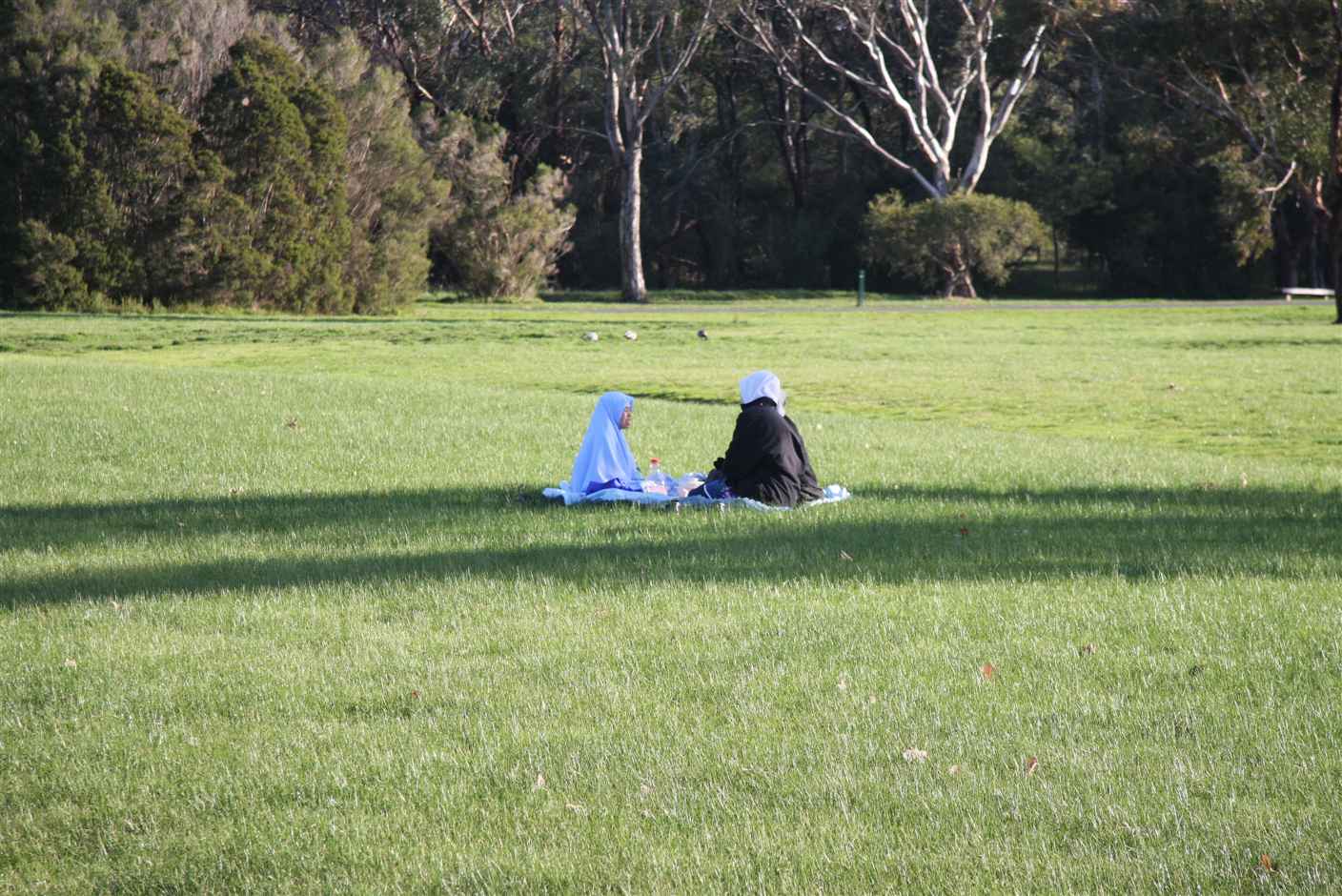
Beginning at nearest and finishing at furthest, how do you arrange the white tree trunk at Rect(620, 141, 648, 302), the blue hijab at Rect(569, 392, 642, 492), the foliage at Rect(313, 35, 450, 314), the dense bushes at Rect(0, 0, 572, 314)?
the blue hijab at Rect(569, 392, 642, 492) → the dense bushes at Rect(0, 0, 572, 314) → the foliage at Rect(313, 35, 450, 314) → the white tree trunk at Rect(620, 141, 648, 302)

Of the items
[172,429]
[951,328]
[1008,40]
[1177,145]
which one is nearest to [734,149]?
[1008,40]

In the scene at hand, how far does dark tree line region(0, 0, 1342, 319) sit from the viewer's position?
3931 centimetres

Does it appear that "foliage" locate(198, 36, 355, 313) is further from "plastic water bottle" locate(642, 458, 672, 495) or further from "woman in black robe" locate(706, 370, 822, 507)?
"woman in black robe" locate(706, 370, 822, 507)

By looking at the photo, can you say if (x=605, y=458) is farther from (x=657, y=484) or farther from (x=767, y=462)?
(x=767, y=462)

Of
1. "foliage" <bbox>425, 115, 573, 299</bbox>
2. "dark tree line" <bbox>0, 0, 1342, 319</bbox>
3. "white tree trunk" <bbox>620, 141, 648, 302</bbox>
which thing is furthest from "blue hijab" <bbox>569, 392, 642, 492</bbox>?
"white tree trunk" <bbox>620, 141, 648, 302</bbox>

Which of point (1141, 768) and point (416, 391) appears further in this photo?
point (416, 391)

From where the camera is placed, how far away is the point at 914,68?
5359cm

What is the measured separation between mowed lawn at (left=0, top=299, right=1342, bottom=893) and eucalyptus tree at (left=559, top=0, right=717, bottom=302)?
40198 mm

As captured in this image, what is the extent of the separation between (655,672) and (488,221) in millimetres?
46380

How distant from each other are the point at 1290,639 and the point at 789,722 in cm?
255

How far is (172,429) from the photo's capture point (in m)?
15.1

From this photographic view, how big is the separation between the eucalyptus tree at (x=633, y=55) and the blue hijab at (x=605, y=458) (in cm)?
4261

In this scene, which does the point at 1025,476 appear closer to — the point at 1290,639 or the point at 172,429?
the point at 1290,639

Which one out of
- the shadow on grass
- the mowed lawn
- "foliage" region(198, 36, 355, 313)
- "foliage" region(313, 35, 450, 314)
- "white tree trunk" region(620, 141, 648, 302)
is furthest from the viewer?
"white tree trunk" region(620, 141, 648, 302)
